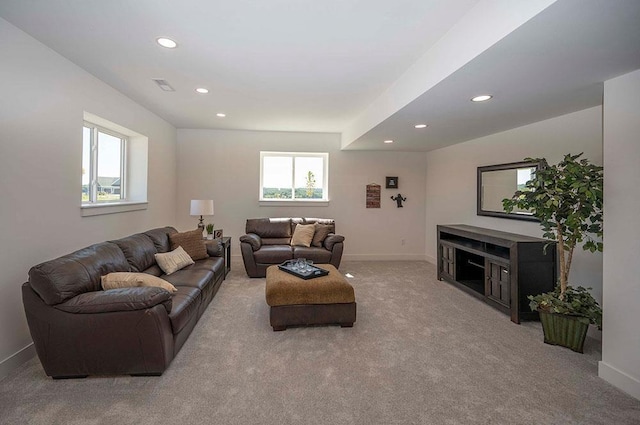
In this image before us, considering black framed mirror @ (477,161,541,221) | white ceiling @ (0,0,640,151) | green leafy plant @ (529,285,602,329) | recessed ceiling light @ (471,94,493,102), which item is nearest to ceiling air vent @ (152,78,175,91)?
white ceiling @ (0,0,640,151)

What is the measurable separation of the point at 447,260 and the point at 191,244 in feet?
12.3

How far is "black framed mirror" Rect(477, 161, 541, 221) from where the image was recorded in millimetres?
3824

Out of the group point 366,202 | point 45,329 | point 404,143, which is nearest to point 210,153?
point 366,202

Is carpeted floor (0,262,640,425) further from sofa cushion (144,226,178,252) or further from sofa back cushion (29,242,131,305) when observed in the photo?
sofa cushion (144,226,178,252)

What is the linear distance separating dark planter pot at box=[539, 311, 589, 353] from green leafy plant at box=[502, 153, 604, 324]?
6cm

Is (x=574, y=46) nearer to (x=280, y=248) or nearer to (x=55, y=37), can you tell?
(x=55, y=37)

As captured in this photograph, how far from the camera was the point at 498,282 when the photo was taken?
11.6 feet

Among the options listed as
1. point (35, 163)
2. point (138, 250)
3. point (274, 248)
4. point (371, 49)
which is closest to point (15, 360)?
point (138, 250)

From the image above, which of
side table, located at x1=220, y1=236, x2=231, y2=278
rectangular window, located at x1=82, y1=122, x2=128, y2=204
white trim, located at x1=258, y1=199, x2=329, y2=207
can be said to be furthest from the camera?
white trim, located at x1=258, y1=199, x2=329, y2=207

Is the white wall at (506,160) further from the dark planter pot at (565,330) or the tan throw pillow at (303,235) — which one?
the tan throw pillow at (303,235)

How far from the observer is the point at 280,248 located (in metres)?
4.96

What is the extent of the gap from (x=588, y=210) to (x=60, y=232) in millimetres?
4702

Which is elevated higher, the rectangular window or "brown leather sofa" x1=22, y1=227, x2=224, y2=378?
the rectangular window

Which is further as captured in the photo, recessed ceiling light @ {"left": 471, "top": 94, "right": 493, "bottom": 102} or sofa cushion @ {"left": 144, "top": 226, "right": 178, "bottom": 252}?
sofa cushion @ {"left": 144, "top": 226, "right": 178, "bottom": 252}
